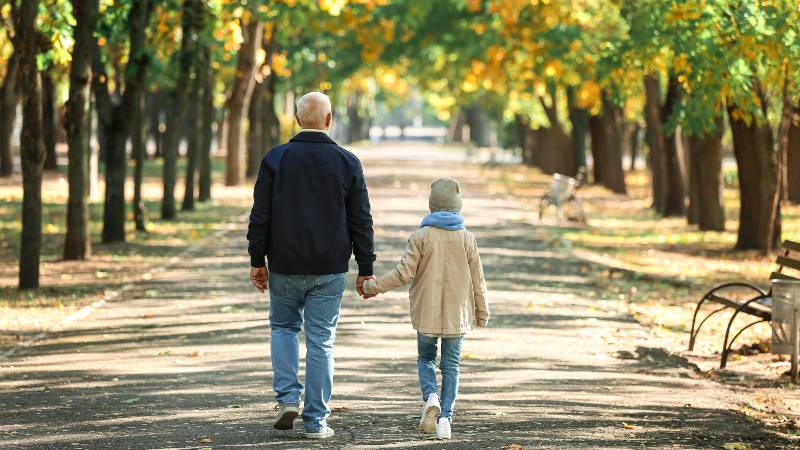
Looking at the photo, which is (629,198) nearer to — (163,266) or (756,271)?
(756,271)

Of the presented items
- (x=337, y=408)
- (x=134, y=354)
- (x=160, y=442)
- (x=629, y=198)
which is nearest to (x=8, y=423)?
(x=160, y=442)

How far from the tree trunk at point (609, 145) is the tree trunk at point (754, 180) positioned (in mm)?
15317

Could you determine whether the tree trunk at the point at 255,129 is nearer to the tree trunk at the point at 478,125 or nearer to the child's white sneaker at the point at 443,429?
the child's white sneaker at the point at 443,429

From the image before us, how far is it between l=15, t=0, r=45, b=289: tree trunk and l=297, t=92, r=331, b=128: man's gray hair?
885cm

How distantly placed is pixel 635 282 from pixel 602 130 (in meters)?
23.7

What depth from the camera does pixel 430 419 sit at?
802 centimetres

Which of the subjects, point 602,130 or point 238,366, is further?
point 602,130

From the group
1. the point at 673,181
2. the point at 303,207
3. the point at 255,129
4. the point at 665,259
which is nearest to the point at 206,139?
the point at 673,181

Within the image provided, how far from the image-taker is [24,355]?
12023 millimetres

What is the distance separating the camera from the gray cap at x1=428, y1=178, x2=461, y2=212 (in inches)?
315

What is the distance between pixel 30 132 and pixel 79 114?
2309 millimetres

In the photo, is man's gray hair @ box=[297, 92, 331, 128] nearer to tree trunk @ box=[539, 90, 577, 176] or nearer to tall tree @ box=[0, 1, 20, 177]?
tall tree @ box=[0, 1, 20, 177]

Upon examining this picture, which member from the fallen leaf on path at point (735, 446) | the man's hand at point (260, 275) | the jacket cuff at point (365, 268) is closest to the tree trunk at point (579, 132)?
the fallen leaf on path at point (735, 446)

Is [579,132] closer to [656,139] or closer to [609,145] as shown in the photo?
[609,145]
